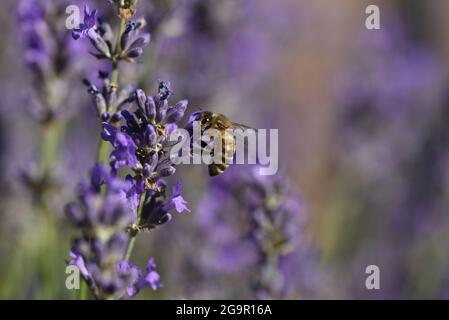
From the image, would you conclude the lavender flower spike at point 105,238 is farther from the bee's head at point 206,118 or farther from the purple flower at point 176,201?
the bee's head at point 206,118

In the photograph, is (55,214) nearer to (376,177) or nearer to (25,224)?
(25,224)

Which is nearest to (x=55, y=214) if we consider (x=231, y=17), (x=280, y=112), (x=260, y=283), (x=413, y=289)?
(x=260, y=283)

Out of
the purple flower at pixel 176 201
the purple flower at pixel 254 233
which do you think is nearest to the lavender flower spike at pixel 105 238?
the purple flower at pixel 176 201

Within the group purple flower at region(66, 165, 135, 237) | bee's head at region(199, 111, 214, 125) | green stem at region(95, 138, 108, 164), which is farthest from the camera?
bee's head at region(199, 111, 214, 125)

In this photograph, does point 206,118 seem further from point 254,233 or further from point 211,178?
point 211,178

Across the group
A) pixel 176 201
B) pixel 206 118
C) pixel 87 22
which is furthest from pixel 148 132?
pixel 206 118

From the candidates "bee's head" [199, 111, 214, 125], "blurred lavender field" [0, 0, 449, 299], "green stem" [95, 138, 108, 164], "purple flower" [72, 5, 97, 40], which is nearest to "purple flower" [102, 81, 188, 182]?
"blurred lavender field" [0, 0, 449, 299]

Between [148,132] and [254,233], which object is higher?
[148,132]

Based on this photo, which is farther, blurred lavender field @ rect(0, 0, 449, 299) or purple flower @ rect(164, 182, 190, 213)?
blurred lavender field @ rect(0, 0, 449, 299)

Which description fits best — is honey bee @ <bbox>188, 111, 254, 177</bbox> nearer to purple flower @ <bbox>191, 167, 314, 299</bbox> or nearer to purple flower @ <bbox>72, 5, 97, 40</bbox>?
purple flower @ <bbox>191, 167, 314, 299</bbox>
